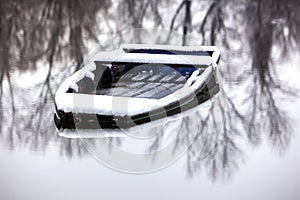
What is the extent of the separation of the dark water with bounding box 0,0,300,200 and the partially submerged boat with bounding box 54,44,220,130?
121 mm

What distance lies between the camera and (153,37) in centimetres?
461

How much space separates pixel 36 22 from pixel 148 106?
8.59 feet

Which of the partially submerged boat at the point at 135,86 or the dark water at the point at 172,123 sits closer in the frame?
the dark water at the point at 172,123

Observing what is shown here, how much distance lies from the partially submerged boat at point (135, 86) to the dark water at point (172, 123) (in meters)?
0.12

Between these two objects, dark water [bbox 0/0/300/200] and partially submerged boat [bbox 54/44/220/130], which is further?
partially submerged boat [bbox 54/44/220/130]

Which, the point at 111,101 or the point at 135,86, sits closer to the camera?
the point at 111,101

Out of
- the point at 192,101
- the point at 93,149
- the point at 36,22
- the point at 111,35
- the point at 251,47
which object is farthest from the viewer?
the point at 36,22

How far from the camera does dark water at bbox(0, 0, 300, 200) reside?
8.51ft

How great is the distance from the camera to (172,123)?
3.09m

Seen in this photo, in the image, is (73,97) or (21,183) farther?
(73,97)

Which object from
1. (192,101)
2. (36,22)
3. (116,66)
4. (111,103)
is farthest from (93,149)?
(36,22)

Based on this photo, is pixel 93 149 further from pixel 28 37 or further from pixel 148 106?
pixel 28 37

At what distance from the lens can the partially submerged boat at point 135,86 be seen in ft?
9.83

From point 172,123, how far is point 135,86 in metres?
0.54
